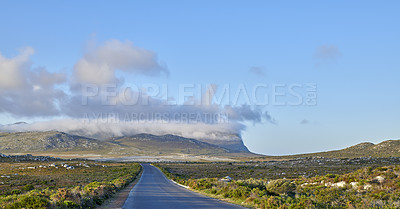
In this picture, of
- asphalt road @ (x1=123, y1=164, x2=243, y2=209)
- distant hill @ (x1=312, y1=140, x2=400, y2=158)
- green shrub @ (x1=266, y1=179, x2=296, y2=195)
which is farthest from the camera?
distant hill @ (x1=312, y1=140, x2=400, y2=158)

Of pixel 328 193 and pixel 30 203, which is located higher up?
pixel 30 203

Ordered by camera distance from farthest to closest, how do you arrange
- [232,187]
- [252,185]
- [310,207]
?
[252,185]
[232,187]
[310,207]

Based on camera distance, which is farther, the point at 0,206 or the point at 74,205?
the point at 74,205

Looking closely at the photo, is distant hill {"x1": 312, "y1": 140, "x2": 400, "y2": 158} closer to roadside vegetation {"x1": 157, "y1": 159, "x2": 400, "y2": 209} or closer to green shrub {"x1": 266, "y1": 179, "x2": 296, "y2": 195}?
roadside vegetation {"x1": 157, "y1": 159, "x2": 400, "y2": 209}

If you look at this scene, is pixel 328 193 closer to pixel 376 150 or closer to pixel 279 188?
pixel 279 188

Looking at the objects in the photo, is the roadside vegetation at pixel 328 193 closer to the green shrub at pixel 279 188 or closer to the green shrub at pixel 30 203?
the green shrub at pixel 279 188

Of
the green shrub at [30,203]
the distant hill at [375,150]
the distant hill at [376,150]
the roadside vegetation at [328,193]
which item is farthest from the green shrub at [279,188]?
the distant hill at [376,150]

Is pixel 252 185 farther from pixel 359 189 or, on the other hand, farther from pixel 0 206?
pixel 0 206

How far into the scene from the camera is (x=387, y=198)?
81.3 feet

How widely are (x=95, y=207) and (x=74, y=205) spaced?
271 cm

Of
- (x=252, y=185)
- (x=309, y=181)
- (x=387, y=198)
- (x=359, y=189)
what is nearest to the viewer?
(x=387, y=198)

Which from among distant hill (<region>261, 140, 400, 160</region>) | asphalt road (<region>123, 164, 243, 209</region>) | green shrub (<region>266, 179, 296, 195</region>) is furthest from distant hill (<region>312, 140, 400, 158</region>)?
asphalt road (<region>123, 164, 243, 209</region>)

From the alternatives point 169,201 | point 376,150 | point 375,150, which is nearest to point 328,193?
point 169,201

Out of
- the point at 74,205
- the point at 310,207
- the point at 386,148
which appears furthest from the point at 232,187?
the point at 386,148
